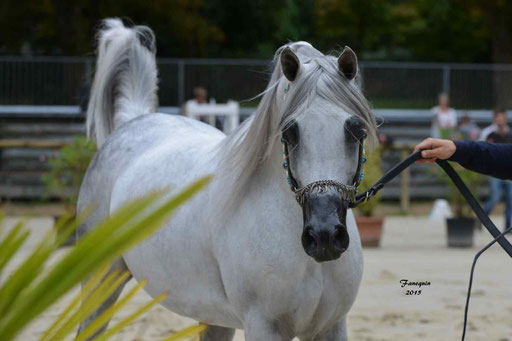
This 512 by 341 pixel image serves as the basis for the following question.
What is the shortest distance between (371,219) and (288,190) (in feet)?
29.6

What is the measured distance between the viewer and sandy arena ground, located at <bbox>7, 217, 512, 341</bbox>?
6.42 meters

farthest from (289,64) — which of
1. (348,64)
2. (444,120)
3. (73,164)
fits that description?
(444,120)

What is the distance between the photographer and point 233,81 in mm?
17734

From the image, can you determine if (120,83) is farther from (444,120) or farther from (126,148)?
(444,120)

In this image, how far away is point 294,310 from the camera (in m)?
3.19

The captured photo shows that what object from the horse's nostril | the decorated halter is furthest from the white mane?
the horse's nostril

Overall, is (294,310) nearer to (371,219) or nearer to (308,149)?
(308,149)

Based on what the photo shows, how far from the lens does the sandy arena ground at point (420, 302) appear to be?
642 centimetres

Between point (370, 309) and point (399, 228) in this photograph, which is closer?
point (370, 309)

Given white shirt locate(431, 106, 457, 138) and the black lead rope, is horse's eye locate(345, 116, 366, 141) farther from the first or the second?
white shirt locate(431, 106, 457, 138)

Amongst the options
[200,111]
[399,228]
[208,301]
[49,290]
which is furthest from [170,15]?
[49,290]

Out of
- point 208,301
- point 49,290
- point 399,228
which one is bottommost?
point 399,228

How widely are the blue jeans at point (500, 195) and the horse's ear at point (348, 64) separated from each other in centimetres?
1074

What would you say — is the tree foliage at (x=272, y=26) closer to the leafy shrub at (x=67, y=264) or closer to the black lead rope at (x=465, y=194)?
the black lead rope at (x=465, y=194)
